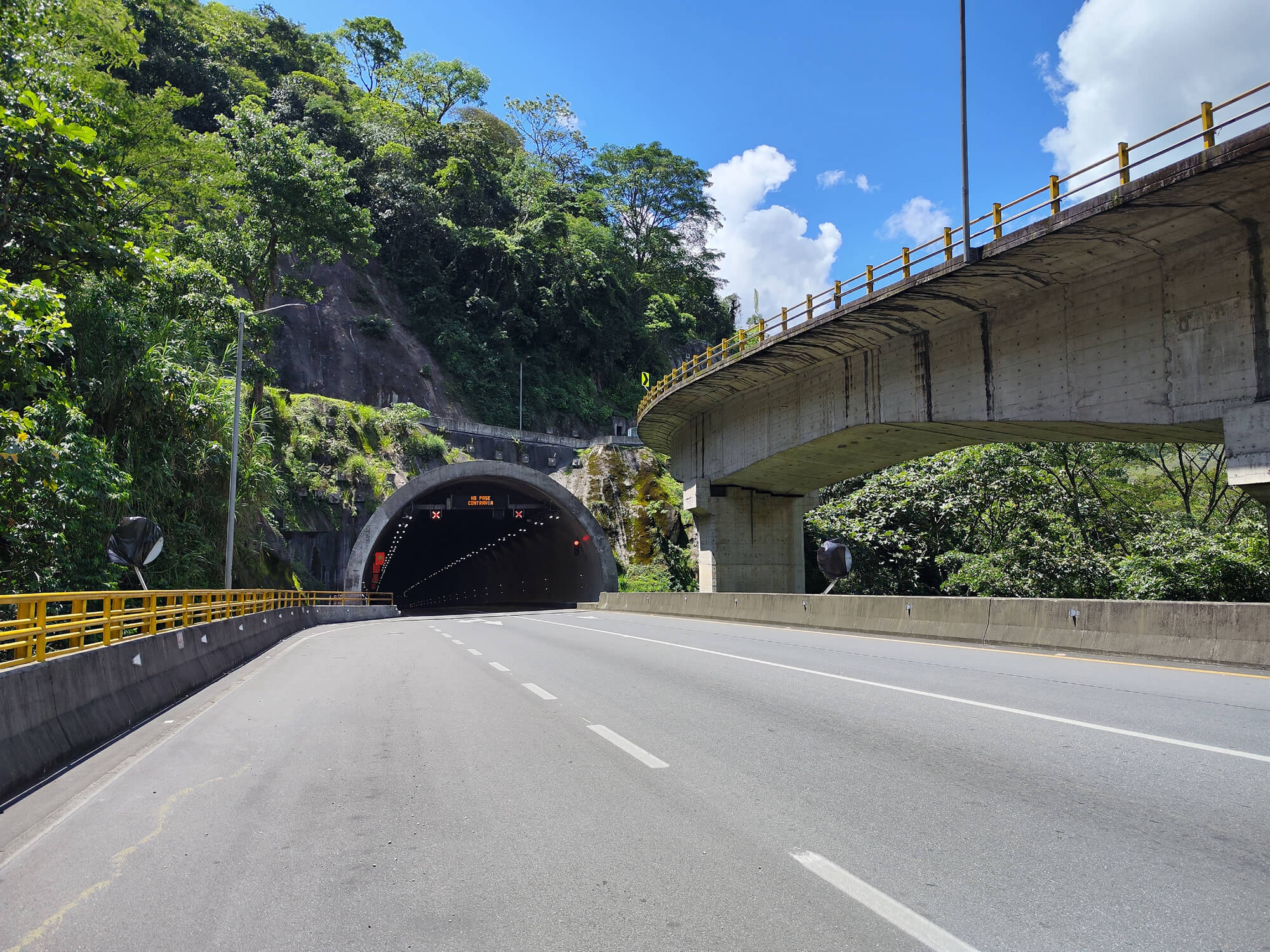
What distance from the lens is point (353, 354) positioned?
65.1 metres

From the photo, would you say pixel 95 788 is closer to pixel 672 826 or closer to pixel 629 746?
pixel 629 746

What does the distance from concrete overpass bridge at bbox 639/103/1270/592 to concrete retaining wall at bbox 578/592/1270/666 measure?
11.6 feet

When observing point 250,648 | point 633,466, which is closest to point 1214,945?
point 250,648

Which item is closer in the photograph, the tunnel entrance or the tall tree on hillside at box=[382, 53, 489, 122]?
the tunnel entrance

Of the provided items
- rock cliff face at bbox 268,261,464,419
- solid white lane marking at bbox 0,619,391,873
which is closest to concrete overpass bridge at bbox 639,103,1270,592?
solid white lane marking at bbox 0,619,391,873

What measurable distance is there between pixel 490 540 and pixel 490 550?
5.77 m

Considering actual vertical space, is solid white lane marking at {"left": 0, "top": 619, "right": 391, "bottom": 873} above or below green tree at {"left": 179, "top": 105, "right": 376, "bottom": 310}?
below

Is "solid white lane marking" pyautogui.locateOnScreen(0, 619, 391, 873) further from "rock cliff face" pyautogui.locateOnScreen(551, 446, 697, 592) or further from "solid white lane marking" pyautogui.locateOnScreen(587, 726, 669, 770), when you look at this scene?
"rock cliff face" pyautogui.locateOnScreen(551, 446, 697, 592)

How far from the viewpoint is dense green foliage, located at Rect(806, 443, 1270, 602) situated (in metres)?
24.7

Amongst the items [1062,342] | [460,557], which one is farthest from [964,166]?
[460,557]

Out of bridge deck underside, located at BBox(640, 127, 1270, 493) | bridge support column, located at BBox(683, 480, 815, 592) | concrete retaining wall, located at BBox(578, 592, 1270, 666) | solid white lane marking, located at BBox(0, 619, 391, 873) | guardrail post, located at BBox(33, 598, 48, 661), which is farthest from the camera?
A: bridge support column, located at BBox(683, 480, 815, 592)

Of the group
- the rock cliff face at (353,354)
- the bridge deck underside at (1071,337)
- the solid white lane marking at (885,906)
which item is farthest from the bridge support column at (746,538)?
the rock cliff face at (353,354)

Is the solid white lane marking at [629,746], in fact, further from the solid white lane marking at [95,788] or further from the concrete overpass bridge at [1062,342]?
the concrete overpass bridge at [1062,342]

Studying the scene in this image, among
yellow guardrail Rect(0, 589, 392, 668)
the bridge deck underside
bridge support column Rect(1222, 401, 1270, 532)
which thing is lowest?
yellow guardrail Rect(0, 589, 392, 668)
